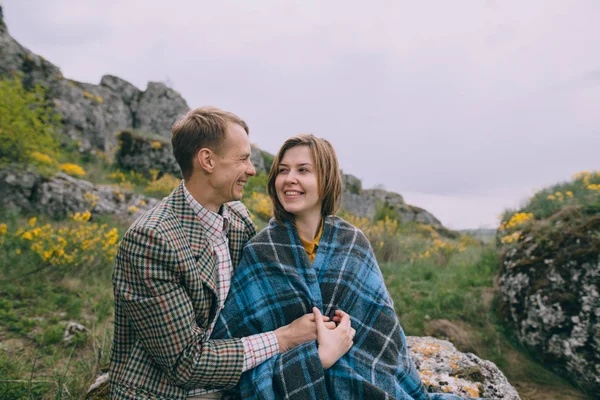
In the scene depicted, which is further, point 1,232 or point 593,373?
point 1,232

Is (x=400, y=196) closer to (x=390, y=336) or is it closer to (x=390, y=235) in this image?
(x=390, y=235)

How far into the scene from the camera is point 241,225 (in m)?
2.19

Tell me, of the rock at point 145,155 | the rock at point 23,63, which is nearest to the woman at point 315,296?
the rock at point 145,155

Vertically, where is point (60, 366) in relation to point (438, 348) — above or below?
below

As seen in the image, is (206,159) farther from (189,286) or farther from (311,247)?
(311,247)

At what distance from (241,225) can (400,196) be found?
1893cm

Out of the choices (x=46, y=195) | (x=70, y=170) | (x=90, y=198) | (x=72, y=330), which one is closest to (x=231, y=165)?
(x=72, y=330)

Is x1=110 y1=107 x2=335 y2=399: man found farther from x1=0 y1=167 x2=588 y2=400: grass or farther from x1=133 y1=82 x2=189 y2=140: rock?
x1=133 y1=82 x2=189 y2=140: rock

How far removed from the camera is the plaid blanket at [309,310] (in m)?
1.66

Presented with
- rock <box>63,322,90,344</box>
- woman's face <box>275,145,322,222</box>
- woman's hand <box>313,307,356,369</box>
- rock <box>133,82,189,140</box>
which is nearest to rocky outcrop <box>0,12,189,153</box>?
rock <box>133,82,189,140</box>

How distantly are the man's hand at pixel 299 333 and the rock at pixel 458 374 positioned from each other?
0.95m

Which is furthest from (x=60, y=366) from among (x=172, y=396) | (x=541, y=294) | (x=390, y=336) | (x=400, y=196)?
(x=400, y=196)

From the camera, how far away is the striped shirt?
1.69m

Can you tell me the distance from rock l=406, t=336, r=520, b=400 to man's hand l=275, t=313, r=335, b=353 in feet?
3.10
